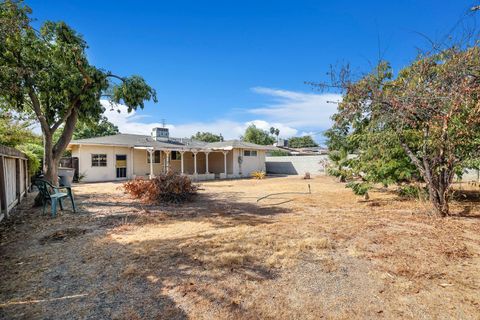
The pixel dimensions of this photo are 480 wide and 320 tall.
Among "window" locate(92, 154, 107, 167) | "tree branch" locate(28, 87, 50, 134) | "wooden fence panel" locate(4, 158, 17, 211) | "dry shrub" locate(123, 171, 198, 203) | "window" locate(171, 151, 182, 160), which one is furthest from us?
"window" locate(171, 151, 182, 160)

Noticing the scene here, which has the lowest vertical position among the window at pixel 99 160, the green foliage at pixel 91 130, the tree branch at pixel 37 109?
the window at pixel 99 160

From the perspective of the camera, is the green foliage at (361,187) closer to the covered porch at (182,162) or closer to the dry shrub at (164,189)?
the dry shrub at (164,189)

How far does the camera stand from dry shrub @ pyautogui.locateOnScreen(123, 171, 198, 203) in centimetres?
886

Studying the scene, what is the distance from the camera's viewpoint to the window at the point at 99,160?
16.6 m

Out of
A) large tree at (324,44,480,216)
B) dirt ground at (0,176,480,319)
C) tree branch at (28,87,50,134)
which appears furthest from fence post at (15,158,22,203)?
large tree at (324,44,480,216)

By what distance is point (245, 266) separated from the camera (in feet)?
11.4

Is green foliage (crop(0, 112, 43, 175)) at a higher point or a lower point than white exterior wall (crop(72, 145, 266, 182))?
higher

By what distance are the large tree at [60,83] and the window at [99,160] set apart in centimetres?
810

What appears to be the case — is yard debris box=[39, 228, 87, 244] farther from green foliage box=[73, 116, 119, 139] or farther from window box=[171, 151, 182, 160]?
window box=[171, 151, 182, 160]

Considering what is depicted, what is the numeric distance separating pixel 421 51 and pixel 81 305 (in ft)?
22.6

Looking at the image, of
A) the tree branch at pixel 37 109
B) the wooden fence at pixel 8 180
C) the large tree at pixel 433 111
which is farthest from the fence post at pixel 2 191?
the large tree at pixel 433 111

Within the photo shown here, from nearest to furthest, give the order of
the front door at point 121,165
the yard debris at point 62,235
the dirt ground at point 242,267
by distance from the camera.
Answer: the dirt ground at point 242,267, the yard debris at point 62,235, the front door at point 121,165

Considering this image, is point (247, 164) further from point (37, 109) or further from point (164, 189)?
point (37, 109)

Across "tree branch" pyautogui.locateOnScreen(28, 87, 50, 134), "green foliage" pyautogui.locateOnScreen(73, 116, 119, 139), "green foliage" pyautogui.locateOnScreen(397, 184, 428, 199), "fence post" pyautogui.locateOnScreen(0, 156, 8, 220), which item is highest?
"green foliage" pyautogui.locateOnScreen(73, 116, 119, 139)
